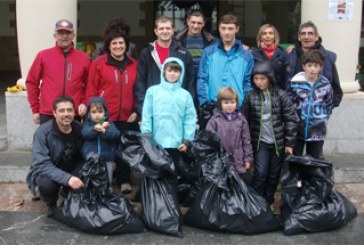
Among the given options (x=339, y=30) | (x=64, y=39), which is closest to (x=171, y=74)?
(x=64, y=39)

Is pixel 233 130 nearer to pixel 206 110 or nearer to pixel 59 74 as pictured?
pixel 206 110

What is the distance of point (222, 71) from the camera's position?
449 centimetres

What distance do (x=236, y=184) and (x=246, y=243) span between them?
19.2 inches

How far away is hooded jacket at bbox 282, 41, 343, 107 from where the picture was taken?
4.55 metres

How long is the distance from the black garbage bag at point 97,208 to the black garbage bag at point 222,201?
54 cm

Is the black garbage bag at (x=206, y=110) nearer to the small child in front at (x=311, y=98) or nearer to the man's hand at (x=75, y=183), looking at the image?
the small child in front at (x=311, y=98)

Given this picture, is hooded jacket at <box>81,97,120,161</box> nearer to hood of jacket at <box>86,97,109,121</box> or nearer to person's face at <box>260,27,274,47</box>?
hood of jacket at <box>86,97,109,121</box>

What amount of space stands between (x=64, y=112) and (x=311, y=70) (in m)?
2.19

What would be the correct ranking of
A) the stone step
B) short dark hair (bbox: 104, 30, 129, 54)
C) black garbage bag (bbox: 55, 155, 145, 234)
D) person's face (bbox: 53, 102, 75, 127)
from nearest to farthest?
black garbage bag (bbox: 55, 155, 145, 234), person's face (bbox: 53, 102, 75, 127), short dark hair (bbox: 104, 30, 129, 54), the stone step

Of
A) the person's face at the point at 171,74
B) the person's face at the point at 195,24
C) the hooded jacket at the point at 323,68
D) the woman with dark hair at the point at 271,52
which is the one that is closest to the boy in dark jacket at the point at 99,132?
the person's face at the point at 171,74

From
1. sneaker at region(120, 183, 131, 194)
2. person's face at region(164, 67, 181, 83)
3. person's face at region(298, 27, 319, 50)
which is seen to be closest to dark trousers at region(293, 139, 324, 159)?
person's face at region(298, 27, 319, 50)

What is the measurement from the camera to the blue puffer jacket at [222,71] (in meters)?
4.47

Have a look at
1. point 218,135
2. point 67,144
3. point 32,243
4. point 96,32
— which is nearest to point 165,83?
point 218,135

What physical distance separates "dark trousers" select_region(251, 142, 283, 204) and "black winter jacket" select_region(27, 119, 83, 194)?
5.37ft
